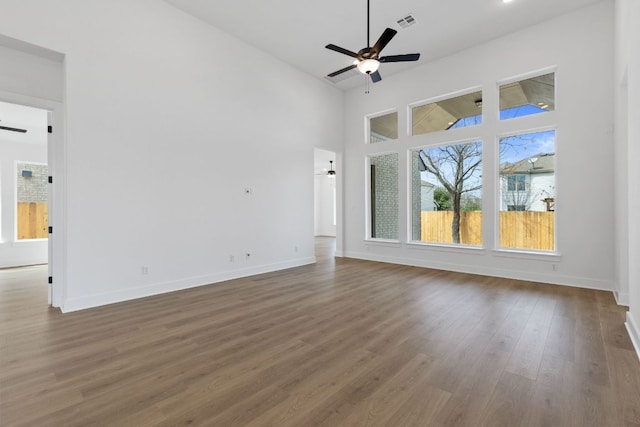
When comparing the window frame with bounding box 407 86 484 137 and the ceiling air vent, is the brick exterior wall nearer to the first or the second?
the ceiling air vent

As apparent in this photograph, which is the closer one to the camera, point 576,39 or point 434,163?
point 576,39

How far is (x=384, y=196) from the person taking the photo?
7.47 meters

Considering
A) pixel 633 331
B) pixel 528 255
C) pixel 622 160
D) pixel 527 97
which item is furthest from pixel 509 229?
pixel 633 331

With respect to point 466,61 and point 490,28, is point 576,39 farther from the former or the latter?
point 466,61

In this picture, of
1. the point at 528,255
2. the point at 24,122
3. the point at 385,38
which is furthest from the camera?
the point at 24,122

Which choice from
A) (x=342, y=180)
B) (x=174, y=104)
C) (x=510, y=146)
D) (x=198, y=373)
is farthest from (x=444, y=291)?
(x=174, y=104)

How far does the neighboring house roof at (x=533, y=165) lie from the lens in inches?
200

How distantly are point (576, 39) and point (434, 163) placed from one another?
9.75ft

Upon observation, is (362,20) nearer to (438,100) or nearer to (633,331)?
(438,100)

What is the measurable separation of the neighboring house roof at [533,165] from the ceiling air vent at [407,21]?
310 cm

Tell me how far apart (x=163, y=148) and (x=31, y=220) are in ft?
19.2

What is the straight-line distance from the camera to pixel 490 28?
5203mm

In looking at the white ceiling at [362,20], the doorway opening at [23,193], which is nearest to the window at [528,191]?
the white ceiling at [362,20]

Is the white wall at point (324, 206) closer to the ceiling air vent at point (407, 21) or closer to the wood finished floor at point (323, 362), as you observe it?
Result: the ceiling air vent at point (407, 21)
